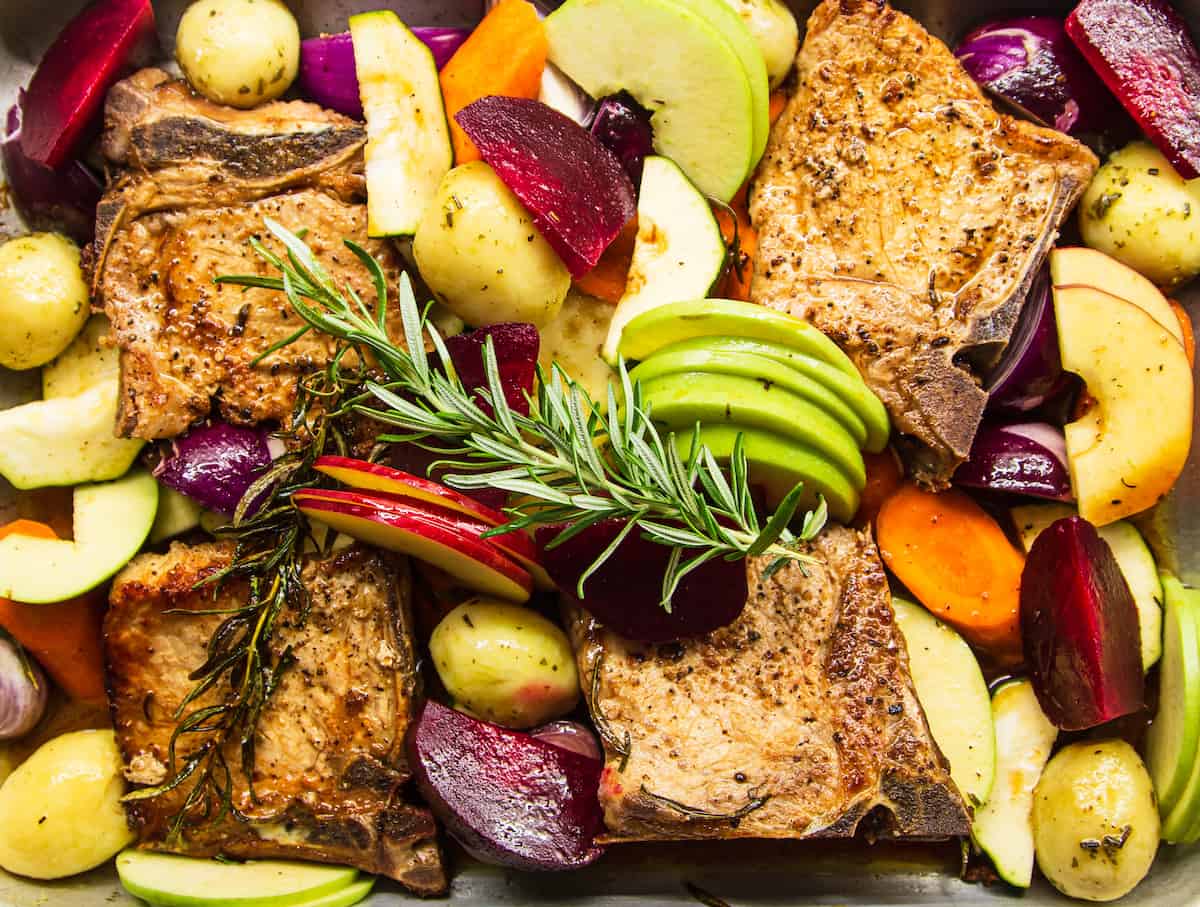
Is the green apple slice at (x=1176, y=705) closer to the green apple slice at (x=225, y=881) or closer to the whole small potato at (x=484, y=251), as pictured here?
the whole small potato at (x=484, y=251)

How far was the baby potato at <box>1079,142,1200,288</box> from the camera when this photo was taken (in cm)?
283

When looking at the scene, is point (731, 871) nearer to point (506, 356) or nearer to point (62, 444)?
point (506, 356)

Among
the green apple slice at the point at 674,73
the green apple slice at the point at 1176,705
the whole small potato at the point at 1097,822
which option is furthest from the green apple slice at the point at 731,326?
the whole small potato at the point at 1097,822

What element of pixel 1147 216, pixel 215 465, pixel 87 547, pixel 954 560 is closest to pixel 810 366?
pixel 954 560

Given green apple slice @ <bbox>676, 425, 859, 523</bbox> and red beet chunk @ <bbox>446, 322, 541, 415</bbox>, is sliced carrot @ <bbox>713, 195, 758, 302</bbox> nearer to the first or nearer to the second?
green apple slice @ <bbox>676, 425, 859, 523</bbox>

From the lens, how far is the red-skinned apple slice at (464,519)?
2.42m

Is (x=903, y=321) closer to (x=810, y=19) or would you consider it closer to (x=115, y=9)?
(x=810, y=19)

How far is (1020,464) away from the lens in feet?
9.24

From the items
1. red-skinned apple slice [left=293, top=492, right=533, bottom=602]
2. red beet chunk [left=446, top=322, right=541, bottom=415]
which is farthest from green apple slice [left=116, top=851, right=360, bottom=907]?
red beet chunk [left=446, top=322, right=541, bottom=415]

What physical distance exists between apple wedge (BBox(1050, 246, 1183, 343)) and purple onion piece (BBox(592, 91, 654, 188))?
3.96 feet

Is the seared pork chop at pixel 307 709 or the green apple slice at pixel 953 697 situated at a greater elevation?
the green apple slice at pixel 953 697

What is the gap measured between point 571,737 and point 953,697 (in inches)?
42.9

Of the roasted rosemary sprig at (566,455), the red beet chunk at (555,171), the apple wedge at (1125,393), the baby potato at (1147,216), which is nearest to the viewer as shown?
the roasted rosemary sprig at (566,455)

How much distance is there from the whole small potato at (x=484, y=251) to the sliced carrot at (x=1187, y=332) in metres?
1.84
